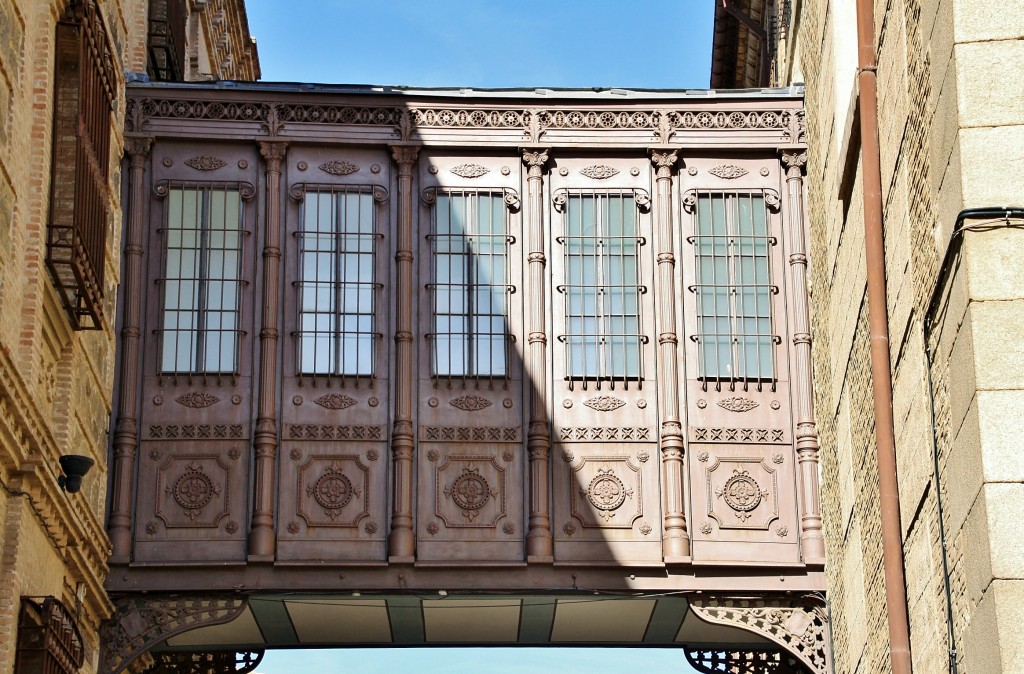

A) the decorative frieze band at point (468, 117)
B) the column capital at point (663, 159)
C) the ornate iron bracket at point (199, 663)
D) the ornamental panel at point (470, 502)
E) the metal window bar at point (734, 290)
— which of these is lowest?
the ornate iron bracket at point (199, 663)

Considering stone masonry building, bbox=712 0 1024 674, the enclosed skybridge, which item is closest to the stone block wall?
stone masonry building, bbox=712 0 1024 674

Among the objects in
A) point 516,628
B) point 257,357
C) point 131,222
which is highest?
point 131,222

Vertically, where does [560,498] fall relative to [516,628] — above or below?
above

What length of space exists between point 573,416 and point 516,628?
10.0 ft

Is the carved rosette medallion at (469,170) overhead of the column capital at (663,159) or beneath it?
beneath

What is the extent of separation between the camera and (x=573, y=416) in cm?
1842

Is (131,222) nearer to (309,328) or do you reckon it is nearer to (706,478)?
(309,328)

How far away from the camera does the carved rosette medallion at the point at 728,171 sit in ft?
63.2

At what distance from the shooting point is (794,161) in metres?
19.2

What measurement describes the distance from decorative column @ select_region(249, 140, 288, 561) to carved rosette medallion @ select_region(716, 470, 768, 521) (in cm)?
446

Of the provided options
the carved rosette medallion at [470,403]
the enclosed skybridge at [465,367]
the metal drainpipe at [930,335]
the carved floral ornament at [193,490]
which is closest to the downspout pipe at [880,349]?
the metal drainpipe at [930,335]

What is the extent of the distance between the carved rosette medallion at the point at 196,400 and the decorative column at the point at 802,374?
5.86 m

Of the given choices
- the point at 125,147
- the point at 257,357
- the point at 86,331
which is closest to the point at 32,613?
the point at 86,331

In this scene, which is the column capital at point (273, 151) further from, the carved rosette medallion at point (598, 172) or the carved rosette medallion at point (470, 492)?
the carved rosette medallion at point (470, 492)
